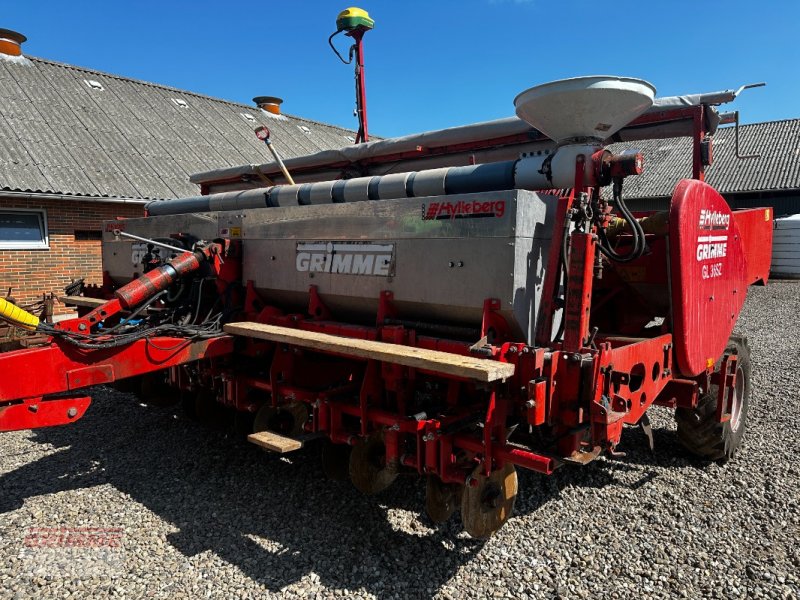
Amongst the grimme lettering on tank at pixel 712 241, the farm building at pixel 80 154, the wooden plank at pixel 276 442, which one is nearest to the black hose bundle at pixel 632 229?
the grimme lettering on tank at pixel 712 241

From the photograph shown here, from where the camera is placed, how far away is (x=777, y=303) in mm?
14367

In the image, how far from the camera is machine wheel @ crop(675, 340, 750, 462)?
445 cm

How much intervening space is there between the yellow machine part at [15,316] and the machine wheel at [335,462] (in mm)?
2003

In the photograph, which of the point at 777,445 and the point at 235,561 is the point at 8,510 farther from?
the point at 777,445

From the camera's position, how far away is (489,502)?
319cm

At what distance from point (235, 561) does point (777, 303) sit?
49.6ft

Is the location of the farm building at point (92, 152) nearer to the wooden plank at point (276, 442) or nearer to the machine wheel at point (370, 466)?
the wooden plank at point (276, 442)

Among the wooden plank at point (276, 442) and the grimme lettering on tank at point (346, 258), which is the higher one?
the grimme lettering on tank at point (346, 258)

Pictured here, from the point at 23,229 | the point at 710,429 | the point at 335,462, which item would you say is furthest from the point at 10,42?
the point at 710,429

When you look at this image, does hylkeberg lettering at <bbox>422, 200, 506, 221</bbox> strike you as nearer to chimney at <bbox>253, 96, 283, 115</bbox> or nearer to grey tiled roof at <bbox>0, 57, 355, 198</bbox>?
grey tiled roof at <bbox>0, 57, 355, 198</bbox>

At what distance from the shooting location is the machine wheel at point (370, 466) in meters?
3.65

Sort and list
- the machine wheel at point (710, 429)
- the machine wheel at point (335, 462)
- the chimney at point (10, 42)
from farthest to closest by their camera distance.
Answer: the chimney at point (10, 42) < the machine wheel at point (710, 429) < the machine wheel at point (335, 462)

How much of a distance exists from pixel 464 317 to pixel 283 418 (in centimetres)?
176

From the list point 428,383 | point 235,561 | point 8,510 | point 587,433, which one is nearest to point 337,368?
point 428,383
